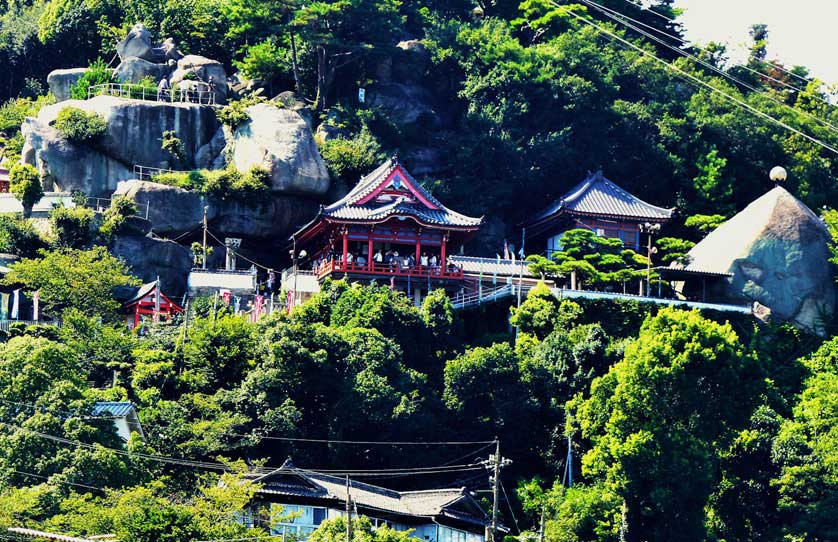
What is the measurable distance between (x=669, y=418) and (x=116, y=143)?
2943 centimetres

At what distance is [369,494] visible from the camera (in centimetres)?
4841

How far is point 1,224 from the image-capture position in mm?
64062

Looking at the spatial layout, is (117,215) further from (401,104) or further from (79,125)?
(401,104)

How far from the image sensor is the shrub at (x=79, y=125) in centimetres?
6856

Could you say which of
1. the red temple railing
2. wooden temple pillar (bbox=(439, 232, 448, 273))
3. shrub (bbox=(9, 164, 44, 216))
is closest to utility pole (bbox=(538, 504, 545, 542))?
the red temple railing

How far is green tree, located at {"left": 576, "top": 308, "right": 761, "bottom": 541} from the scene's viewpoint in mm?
49062

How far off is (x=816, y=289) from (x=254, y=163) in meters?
23.1

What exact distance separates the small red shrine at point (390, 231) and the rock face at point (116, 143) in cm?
877

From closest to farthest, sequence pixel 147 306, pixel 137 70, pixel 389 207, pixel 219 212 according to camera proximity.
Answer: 1. pixel 147 306
2. pixel 389 207
3. pixel 219 212
4. pixel 137 70

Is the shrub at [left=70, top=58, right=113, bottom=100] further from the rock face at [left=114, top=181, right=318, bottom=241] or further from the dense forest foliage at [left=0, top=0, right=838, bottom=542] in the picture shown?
the rock face at [left=114, top=181, right=318, bottom=241]

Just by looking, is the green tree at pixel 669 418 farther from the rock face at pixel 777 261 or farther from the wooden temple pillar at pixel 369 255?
the wooden temple pillar at pixel 369 255

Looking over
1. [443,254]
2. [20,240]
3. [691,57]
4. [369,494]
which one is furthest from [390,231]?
[691,57]

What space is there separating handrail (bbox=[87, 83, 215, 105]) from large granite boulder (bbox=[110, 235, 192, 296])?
371 inches

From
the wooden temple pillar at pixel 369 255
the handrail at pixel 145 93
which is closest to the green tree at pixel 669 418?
the wooden temple pillar at pixel 369 255
